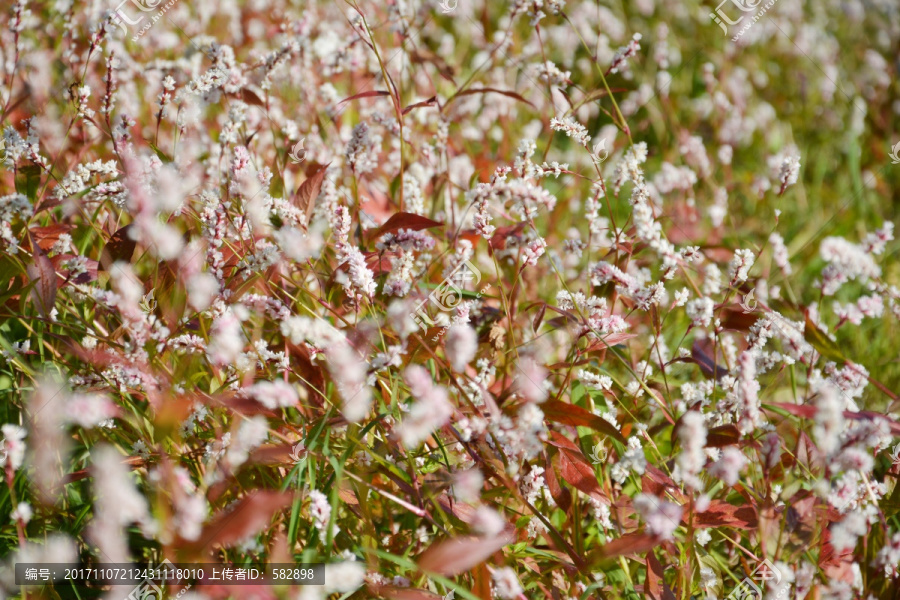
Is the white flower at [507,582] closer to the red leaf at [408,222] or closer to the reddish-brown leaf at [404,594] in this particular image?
the reddish-brown leaf at [404,594]

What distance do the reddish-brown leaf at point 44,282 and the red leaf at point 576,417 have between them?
771mm

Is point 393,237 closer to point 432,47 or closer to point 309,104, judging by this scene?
point 309,104

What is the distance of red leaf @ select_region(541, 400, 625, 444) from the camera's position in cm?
102

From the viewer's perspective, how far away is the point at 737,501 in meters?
1.32

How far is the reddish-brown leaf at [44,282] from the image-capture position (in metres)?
1.11

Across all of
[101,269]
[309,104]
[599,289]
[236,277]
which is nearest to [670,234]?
[599,289]
